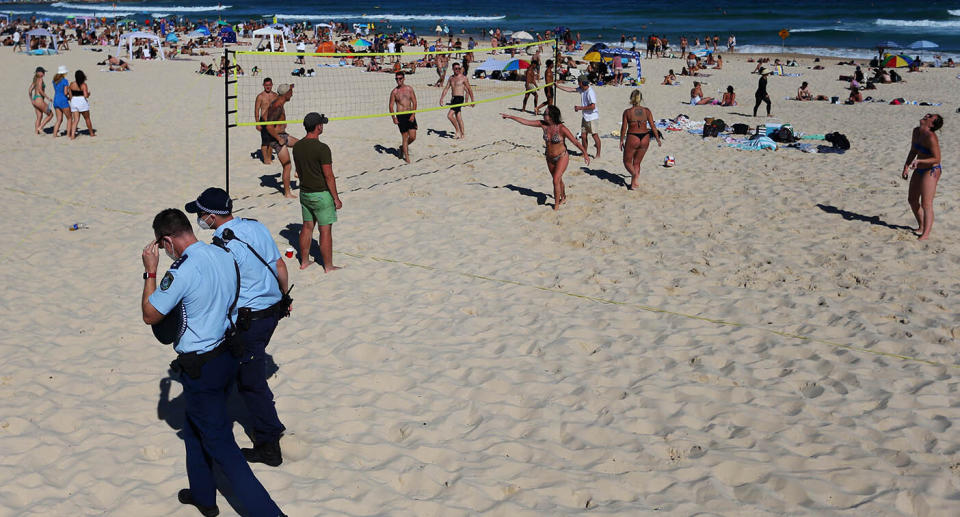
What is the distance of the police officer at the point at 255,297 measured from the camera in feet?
13.7

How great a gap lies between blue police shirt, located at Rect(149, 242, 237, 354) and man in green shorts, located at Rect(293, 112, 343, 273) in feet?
10.9

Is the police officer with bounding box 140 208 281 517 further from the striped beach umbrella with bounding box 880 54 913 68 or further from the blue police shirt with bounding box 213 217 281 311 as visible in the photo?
the striped beach umbrella with bounding box 880 54 913 68

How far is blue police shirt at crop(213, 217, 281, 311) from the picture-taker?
13.8 feet

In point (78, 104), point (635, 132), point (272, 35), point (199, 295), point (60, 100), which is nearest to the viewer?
point (199, 295)

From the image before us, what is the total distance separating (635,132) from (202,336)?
812 cm

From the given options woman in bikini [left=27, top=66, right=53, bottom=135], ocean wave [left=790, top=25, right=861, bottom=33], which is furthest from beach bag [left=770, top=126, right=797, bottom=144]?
ocean wave [left=790, top=25, right=861, bottom=33]

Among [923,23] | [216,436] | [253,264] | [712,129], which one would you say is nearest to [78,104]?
[253,264]

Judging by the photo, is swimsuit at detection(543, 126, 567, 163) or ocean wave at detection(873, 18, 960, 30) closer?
swimsuit at detection(543, 126, 567, 163)

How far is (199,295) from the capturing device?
11.4 ft

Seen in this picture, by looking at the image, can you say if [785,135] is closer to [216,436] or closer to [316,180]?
[316,180]

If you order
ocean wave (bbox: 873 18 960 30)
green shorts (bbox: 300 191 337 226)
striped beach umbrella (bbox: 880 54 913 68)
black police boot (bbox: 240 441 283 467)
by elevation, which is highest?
ocean wave (bbox: 873 18 960 30)

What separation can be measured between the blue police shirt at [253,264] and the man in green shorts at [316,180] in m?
2.56

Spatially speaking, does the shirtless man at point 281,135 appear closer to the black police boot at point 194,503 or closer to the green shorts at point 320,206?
the green shorts at point 320,206

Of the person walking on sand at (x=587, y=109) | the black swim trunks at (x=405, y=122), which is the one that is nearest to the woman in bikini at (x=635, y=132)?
the person walking on sand at (x=587, y=109)
